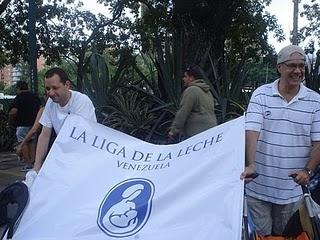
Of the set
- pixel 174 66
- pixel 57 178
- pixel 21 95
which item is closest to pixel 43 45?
pixel 21 95

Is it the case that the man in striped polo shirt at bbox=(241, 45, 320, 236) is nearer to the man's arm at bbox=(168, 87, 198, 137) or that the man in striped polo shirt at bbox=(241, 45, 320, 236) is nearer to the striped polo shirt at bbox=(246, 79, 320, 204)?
the striped polo shirt at bbox=(246, 79, 320, 204)

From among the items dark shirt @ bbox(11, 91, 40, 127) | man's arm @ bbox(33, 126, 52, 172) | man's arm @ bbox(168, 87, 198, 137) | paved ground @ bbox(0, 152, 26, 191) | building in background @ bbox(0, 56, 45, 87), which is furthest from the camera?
building in background @ bbox(0, 56, 45, 87)

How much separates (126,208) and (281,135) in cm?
117

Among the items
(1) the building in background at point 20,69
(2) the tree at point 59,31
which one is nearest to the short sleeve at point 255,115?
(2) the tree at point 59,31

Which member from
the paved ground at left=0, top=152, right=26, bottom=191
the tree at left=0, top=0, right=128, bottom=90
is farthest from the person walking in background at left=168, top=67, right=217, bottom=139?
the tree at left=0, top=0, right=128, bottom=90

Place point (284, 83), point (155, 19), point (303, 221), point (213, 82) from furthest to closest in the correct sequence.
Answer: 1. point (155, 19)
2. point (213, 82)
3. point (284, 83)
4. point (303, 221)

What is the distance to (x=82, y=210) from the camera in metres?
3.08

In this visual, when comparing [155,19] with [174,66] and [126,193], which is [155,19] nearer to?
[174,66]

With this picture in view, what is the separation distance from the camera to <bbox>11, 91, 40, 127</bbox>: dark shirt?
10.4m

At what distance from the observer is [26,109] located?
409 inches

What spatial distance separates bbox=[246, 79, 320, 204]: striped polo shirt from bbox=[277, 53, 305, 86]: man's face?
109 millimetres

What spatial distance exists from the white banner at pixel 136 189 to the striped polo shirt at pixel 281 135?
0.34 metres

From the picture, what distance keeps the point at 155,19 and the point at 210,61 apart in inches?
309

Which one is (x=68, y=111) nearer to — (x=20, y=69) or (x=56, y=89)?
(x=56, y=89)
